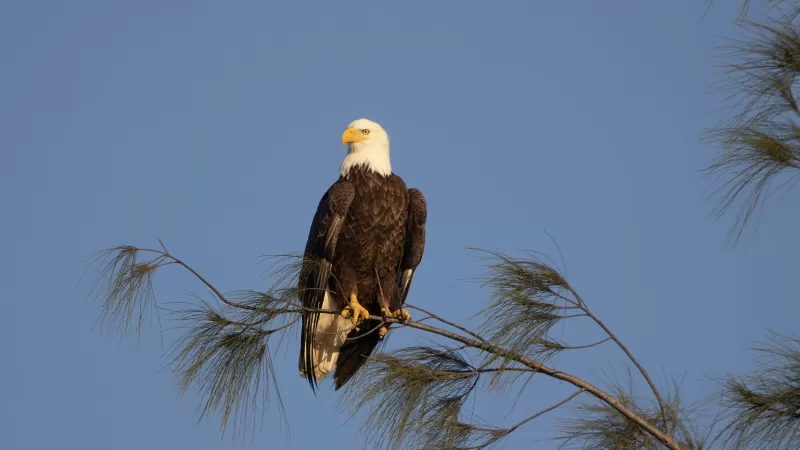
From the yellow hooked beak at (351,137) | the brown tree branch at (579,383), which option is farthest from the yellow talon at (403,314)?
the brown tree branch at (579,383)

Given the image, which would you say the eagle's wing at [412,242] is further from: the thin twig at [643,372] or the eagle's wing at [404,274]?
the thin twig at [643,372]

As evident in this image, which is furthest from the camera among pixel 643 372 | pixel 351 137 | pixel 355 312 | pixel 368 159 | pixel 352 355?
pixel 351 137

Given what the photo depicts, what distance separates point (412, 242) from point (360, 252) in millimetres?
298

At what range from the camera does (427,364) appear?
3.13m

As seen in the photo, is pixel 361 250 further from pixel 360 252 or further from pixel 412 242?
pixel 412 242

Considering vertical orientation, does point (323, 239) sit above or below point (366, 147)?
below

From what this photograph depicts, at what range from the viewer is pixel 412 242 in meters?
4.78

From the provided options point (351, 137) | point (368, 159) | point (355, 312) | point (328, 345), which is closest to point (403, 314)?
point (355, 312)

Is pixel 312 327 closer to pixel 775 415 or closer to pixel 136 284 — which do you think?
pixel 136 284

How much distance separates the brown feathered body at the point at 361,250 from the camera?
15.1 feet

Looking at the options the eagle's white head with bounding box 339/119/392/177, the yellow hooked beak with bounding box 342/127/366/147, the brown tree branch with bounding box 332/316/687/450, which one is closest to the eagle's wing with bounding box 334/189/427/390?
the eagle's white head with bounding box 339/119/392/177

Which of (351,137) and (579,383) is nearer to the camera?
(579,383)

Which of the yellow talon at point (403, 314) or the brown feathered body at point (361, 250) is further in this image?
the brown feathered body at point (361, 250)

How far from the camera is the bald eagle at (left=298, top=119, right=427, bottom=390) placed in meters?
4.59
